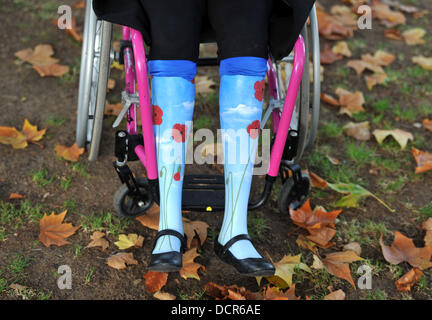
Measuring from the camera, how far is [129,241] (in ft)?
4.95

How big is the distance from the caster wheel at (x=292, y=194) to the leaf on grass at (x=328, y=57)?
3.77ft

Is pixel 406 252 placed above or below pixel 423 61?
below

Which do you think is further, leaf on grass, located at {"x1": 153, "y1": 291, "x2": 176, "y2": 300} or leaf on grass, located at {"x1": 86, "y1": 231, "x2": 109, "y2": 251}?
leaf on grass, located at {"x1": 86, "y1": 231, "x2": 109, "y2": 251}

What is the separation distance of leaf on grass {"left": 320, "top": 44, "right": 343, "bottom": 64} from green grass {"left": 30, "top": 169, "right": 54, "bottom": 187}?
64.0 inches

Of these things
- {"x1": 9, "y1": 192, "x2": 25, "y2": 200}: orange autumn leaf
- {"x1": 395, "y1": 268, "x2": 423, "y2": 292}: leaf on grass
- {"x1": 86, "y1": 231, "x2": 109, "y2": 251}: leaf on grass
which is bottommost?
{"x1": 395, "y1": 268, "x2": 423, "y2": 292}: leaf on grass

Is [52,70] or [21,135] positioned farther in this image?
[52,70]

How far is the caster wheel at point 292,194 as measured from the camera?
1600 mm

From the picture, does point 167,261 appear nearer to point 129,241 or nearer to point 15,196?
point 129,241

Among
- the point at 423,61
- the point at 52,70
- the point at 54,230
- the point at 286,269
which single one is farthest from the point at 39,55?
the point at 423,61

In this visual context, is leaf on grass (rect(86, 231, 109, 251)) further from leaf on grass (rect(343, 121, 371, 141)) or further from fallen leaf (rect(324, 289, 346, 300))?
leaf on grass (rect(343, 121, 371, 141))

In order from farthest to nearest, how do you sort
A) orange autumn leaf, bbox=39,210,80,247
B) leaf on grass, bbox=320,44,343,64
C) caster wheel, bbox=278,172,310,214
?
1. leaf on grass, bbox=320,44,343,64
2. caster wheel, bbox=278,172,310,214
3. orange autumn leaf, bbox=39,210,80,247

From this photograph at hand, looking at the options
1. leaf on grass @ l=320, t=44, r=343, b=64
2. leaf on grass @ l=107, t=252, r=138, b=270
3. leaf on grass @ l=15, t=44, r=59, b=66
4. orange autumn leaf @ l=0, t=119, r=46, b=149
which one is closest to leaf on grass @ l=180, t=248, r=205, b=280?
leaf on grass @ l=107, t=252, r=138, b=270

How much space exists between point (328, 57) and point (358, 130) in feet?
2.07

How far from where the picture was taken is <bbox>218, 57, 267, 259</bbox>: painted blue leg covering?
1.30 meters
